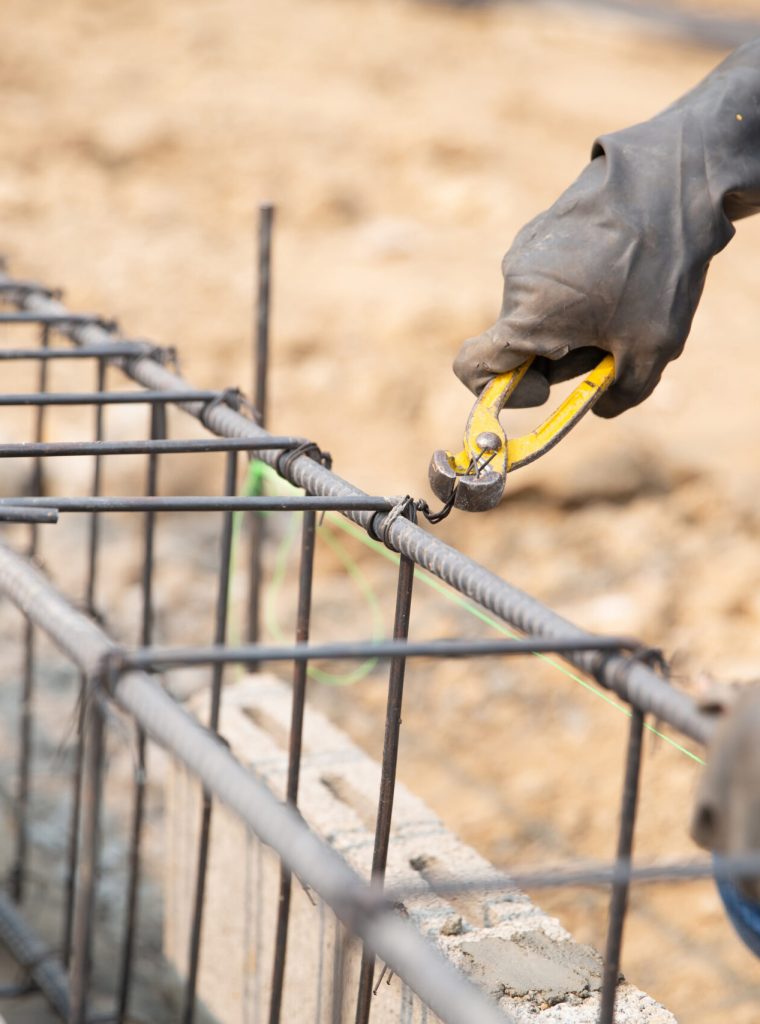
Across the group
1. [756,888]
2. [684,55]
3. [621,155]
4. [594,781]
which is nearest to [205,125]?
[684,55]

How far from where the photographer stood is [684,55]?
41.1 feet

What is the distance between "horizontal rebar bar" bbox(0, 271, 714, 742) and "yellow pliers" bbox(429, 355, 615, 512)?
11 cm

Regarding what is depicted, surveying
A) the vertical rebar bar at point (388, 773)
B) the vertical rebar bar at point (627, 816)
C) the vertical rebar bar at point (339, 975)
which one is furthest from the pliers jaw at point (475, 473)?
the vertical rebar bar at point (339, 975)

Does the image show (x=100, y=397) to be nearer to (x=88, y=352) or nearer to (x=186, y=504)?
(x=88, y=352)

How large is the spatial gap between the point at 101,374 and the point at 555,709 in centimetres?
248

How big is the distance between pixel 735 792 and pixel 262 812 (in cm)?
57

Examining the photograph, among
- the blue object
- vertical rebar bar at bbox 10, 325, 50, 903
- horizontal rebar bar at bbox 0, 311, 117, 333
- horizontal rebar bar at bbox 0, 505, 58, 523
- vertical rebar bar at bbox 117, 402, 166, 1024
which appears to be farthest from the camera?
vertical rebar bar at bbox 10, 325, 50, 903

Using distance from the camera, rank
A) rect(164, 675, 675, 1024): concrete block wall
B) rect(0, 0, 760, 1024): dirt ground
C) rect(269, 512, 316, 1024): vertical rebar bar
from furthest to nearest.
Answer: rect(0, 0, 760, 1024): dirt ground < rect(269, 512, 316, 1024): vertical rebar bar < rect(164, 675, 675, 1024): concrete block wall

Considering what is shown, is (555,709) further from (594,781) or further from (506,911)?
(506,911)

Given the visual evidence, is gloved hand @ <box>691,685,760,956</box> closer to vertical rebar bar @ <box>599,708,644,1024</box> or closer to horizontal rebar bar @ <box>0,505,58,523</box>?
vertical rebar bar @ <box>599,708,644,1024</box>

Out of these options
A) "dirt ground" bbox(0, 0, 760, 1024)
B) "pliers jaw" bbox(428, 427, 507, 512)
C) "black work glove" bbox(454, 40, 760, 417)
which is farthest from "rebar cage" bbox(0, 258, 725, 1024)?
"dirt ground" bbox(0, 0, 760, 1024)

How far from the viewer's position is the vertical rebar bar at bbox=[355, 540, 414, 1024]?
279 centimetres

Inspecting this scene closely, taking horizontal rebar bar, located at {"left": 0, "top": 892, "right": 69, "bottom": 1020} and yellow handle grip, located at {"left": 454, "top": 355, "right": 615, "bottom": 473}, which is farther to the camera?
horizontal rebar bar, located at {"left": 0, "top": 892, "right": 69, "bottom": 1020}

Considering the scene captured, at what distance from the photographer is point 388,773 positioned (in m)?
2.83
